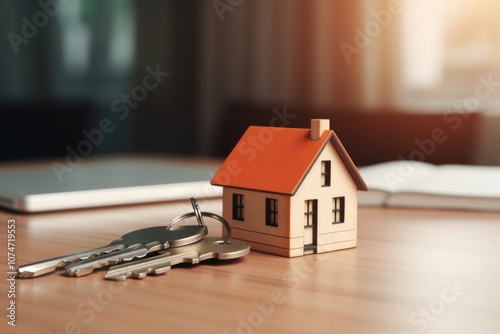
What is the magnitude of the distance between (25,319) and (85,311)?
5 cm

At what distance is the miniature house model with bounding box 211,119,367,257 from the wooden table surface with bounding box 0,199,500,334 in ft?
0.08

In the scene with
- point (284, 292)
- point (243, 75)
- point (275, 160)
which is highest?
point (243, 75)

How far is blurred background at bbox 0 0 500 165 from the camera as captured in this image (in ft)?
6.35

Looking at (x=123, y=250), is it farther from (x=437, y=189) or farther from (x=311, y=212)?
(x=437, y=189)

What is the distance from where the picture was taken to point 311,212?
0.79 meters

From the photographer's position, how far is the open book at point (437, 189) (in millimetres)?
1218

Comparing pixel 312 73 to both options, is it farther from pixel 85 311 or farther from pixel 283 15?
pixel 85 311

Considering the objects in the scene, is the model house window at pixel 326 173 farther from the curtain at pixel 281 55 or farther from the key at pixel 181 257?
the curtain at pixel 281 55

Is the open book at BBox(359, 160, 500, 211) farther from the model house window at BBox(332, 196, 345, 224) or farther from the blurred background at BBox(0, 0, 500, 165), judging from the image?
the blurred background at BBox(0, 0, 500, 165)

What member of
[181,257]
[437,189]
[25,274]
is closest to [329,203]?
[181,257]

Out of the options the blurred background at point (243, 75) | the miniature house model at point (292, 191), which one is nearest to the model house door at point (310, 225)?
the miniature house model at point (292, 191)

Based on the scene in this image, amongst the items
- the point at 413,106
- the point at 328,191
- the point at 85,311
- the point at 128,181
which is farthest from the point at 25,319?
the point at 413,106

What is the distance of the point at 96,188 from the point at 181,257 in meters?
0.52

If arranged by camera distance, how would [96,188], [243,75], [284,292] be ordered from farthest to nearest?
[243,75] → [96,188] → [284,292]
